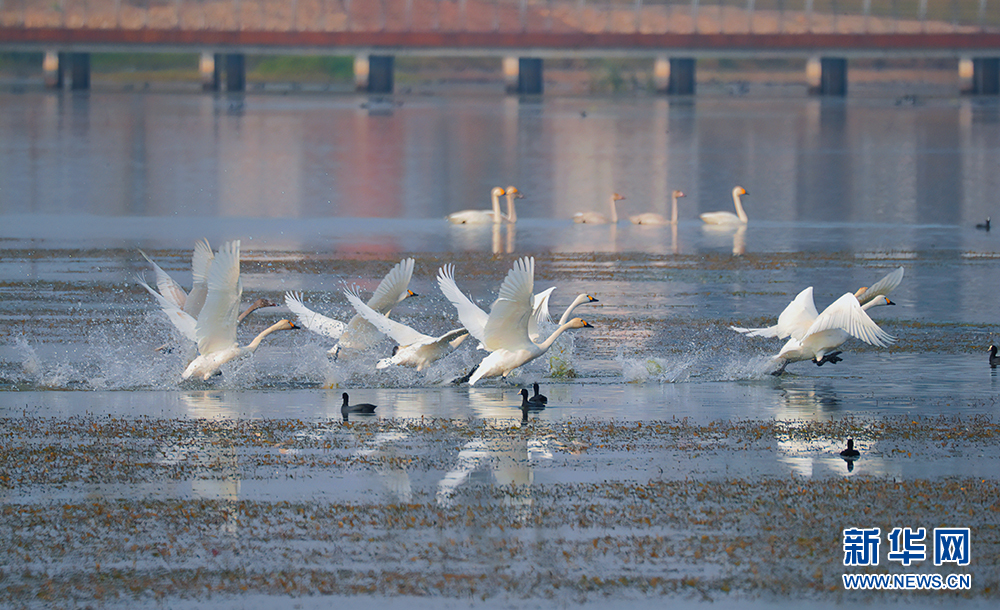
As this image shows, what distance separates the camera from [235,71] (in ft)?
395

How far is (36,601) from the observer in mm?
8031

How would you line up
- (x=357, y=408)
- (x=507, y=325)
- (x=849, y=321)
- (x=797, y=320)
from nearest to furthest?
(x=357, y=408), (x=507, y=325), (x=849, y=321), (x=797, y=320)

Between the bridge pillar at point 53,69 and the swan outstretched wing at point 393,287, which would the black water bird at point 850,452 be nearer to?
the swan outstretched wing at point 393,287

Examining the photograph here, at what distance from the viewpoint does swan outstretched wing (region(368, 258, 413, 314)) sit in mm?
Result: 14516

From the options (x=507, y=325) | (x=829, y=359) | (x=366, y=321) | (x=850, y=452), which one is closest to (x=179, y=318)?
(x=366, y=321)

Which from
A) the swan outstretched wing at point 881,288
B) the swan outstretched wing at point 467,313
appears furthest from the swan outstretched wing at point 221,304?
the swan outstretched wing at point 881,288

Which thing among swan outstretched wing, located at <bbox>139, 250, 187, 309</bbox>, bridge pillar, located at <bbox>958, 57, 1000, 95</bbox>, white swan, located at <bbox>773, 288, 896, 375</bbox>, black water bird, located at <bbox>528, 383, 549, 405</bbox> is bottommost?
black water bird, located at <bbox>528, 383, 549, 405</bbox>

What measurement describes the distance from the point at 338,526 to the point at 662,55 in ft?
346

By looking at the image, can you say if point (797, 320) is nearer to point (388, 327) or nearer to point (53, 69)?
point (388, 327)

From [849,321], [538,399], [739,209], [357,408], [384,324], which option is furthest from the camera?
[739,209]

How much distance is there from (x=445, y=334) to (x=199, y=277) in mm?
2361

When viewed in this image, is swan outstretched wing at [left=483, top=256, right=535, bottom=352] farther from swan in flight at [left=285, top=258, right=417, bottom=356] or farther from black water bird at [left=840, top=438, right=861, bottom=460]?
black water bird at [left=840, top=438, right=861, bottom=460]

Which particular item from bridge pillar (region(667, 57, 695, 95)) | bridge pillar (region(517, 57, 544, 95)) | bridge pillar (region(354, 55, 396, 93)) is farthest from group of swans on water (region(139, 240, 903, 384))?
bridge pillar (region(517, 57, 544, 95))

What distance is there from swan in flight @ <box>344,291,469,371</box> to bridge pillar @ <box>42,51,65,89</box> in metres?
109
